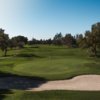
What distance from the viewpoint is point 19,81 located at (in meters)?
38.8

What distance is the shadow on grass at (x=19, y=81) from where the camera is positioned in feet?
117

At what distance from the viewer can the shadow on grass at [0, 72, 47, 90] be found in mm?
35806

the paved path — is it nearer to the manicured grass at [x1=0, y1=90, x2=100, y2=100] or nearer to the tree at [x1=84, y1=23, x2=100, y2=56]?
the manicured grass at [x1=0, y1=90, x2=100, y2=100]

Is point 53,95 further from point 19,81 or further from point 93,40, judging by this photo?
point 93,40

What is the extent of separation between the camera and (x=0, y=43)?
8944 centimetres

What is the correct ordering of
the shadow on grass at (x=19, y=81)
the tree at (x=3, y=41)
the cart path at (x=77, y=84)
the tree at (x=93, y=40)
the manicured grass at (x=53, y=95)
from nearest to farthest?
1. the manicured grass at (x=53, y=95)
2. the cart path at (x=77, y=84)
3. the shadow on grass at (x=19, y=81)
4. the tree at (x=93, y=40)
5. the tree at (x=3, y=41)

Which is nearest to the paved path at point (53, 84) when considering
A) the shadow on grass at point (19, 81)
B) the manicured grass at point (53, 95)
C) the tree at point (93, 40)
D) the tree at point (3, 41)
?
the shadow on grass at point (19, 81)

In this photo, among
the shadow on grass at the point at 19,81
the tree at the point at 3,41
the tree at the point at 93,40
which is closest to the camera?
the shadow on grass at the point at 19,81

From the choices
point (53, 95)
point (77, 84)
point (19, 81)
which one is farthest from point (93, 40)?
point (53, 95)

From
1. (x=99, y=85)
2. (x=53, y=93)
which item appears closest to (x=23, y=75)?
(x=99, y=85)

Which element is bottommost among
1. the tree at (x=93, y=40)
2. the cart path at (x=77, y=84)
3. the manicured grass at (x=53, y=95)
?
the cart path at (x=77, y=84)

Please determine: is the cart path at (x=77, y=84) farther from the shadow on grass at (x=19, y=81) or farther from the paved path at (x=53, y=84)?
the shadow on grass at (x=19, y=81)

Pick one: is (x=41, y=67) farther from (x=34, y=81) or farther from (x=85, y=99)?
(x=85, y=99)

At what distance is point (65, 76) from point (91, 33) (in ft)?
149
